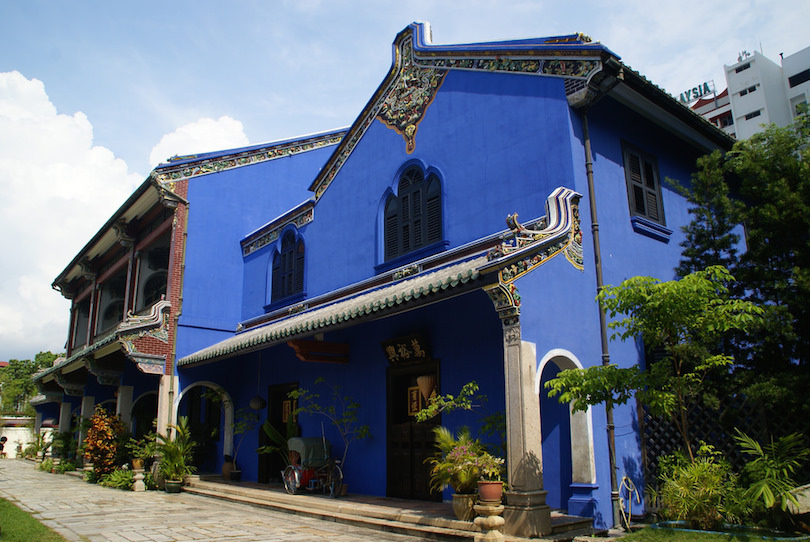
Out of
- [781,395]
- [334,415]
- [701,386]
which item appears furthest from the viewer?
[334,415]

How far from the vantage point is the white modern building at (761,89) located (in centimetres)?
4122

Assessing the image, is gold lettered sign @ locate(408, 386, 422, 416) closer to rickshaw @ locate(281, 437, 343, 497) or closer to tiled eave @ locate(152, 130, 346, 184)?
rickshaw @ locate(281, 437, 343, 497)

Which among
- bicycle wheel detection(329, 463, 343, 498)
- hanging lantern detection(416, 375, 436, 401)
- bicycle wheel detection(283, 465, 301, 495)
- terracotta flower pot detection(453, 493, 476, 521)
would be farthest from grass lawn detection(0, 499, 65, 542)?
hanging lantern detection(416, 375, 436, 401)

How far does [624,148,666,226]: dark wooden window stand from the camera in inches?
389

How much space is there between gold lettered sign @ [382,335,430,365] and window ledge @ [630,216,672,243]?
380 centimetres

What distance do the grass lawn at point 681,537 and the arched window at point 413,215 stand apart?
595cm

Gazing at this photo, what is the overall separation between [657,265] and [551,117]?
2.96 meters

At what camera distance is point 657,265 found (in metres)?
A: 9.95

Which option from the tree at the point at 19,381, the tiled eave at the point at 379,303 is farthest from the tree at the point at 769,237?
the tree at the point at 19,381

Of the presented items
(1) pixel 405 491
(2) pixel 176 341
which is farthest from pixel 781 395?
(2) pixel 176 341

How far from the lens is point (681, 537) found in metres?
5.84

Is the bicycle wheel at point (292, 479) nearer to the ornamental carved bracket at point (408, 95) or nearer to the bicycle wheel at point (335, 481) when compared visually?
the bicycle wheel at point (335, 481)

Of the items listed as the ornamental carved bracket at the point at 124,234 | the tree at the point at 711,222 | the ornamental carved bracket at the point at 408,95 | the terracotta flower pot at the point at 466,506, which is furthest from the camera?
the ornamental carved bracket at the point at 124,234

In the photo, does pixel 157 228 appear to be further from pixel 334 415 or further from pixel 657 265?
pixel 657 265
